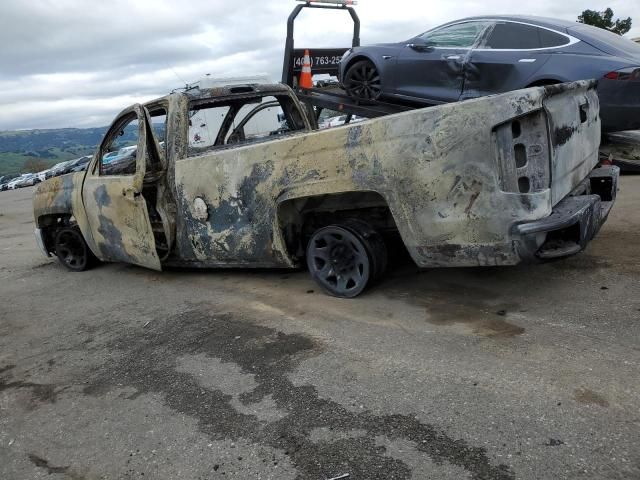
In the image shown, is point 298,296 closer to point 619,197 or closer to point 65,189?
point 65,189

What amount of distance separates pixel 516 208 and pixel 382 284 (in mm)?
1591

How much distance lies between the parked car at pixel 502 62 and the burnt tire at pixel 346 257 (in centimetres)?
334

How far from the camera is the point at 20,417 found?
3113 millimetres

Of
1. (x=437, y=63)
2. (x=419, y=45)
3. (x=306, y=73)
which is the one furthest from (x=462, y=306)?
(x=306, y=73)

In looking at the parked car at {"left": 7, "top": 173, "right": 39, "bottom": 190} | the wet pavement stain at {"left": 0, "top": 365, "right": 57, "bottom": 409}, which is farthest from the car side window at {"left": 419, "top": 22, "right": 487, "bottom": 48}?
the parked car at {"left": 7, "top": 173, "right": 39, "bottom": 190}

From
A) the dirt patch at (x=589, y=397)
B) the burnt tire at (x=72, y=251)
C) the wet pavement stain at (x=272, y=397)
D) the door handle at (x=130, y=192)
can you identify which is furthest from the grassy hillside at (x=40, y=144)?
the dirt patch at (x=589, y=397)

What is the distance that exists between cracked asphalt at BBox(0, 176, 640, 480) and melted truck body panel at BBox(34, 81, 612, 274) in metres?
0.55

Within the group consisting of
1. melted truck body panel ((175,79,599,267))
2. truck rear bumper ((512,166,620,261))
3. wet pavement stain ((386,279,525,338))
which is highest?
melted truck body panel ((175,79,599,267))

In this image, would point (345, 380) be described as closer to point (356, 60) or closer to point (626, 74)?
point (626, 74)

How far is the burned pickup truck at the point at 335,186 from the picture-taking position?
326 centimetres

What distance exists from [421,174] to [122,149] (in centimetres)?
346

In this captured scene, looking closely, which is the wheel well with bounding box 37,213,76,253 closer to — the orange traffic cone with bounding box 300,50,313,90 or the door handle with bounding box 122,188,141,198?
the door handle with bounding box 122,188,141,198

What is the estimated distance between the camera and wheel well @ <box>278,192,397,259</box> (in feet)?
13.7

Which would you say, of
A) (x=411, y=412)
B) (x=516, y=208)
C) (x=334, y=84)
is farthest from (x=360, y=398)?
(x=334, y=84)
